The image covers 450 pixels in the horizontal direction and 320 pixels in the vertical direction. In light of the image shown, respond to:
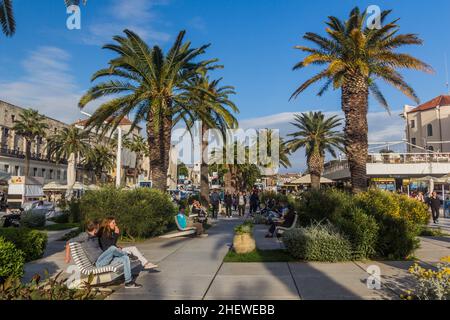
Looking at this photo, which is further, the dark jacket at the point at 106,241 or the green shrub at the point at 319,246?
the green shrub at the point at 319,246

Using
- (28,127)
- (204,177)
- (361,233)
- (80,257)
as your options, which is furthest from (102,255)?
(28,127)

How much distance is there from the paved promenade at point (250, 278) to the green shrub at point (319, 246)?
0.34 meters

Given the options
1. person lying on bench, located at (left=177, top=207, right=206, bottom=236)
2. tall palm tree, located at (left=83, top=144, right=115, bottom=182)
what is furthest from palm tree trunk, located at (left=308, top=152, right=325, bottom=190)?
tall palm tree, located at (left=83, top=144, right=115, bottom=182)

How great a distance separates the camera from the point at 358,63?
19.0m

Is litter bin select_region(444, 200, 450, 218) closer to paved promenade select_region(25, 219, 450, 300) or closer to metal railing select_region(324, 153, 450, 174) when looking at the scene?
metal railing select_region(324, 153, 450, 174)

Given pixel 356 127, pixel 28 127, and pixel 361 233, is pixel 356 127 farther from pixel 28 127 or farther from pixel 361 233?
pixel 28 127

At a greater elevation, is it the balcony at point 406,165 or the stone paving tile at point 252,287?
the balcony at point 406,165

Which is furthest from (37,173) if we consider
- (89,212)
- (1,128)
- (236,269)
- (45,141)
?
(236,269)

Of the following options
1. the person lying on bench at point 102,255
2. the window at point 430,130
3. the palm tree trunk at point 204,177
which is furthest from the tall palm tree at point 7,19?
the window at point 430,130

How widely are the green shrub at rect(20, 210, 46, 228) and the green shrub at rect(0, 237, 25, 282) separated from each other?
440 inches

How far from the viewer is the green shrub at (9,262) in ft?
23.2

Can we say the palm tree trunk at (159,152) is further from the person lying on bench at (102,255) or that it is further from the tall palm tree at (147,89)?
the person lying on bench at (102,255)

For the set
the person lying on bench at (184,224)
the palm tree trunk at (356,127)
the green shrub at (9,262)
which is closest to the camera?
the green shrub at (9,262)

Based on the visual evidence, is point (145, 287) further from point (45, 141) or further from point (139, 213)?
point (45, 141)
